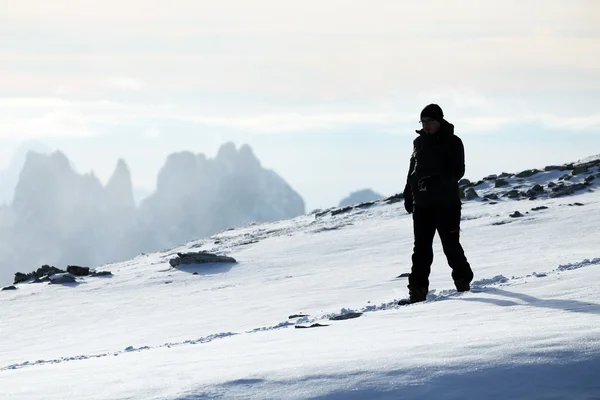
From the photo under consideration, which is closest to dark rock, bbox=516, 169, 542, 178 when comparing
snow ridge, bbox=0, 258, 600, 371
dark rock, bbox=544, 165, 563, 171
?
dark rock, bbox=544, 165, 563, 171

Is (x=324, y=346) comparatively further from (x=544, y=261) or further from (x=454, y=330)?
(x=544, y=261)

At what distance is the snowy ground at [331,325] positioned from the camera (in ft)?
13.3

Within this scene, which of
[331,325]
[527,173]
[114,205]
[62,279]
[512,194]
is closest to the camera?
[331,325]

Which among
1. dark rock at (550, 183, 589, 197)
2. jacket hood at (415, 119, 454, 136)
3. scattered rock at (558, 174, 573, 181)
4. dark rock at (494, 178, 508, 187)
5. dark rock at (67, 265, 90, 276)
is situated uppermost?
jacket hood at (415, 119, 454, 136)

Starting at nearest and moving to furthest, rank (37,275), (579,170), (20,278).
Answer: (37,275), (20,278), (579,170)

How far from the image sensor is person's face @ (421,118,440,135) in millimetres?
8375

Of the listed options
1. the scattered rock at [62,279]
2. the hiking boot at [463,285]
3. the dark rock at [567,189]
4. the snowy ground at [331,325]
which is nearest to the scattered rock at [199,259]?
the snowy ground at [331,325]

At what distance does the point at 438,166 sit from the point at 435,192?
0.97 ft

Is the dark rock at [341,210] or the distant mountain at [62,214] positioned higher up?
the distant mountain at [62,214]

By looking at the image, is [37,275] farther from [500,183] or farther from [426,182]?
Answer: [500,183]

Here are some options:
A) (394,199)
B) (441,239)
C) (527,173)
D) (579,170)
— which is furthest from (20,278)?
(527,173)

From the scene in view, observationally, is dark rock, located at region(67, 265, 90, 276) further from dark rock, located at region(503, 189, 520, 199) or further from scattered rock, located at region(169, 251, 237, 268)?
dark rock, located at region(503, 189, 520, 199)

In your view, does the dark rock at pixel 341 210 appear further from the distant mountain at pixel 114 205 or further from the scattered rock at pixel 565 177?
the distant mountain at pixel 114 205

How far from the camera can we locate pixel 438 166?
8.51 metres
